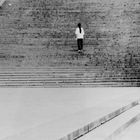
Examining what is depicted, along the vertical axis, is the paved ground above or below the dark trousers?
below

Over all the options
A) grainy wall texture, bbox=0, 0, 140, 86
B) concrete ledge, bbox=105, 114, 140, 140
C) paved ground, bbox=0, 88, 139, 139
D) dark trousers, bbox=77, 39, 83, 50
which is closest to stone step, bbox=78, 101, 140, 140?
concrete ledge, bbox=105, 114, 140, 140

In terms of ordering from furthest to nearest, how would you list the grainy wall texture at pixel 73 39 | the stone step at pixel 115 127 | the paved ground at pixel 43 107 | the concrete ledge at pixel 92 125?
the grainy wall texture at pixel 73 39, the paved ground at pixel 43 107, the stone step at pixel 115 127, the concrete ledge at pixel 92 125

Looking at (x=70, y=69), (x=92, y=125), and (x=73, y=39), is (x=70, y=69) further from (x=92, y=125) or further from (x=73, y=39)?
(x=92, y=125)

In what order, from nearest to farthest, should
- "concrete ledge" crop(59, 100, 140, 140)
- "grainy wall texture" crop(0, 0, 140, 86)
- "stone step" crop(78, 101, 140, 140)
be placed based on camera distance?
"concrete ledge" crop(59, 100, 140, 140) < "stone step" crop(78, 101, 140, 140) < "grainy wall texture" crop(0, 0, 140, 86)

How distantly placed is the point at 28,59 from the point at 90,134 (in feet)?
41.2

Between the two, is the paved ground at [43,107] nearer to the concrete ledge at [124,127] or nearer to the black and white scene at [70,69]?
the black and white scene at [70,69]

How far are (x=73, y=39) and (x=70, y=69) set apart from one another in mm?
3402

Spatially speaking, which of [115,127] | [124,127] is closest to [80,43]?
[124,127]

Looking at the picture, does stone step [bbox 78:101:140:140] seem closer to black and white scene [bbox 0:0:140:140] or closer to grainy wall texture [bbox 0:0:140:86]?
black and white scene [bbox 0:0:140:140]

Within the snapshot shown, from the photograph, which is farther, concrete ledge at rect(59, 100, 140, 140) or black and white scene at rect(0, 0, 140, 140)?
black and white scene at rect(0, 0, 140, 140)

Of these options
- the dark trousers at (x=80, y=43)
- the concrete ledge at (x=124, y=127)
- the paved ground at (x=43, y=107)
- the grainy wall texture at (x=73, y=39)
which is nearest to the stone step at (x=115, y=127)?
the concrete ledge at (x=124, y=127)

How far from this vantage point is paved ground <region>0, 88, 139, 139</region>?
22.9ft

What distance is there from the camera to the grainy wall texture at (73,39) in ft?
56.2

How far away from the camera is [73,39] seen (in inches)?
808
